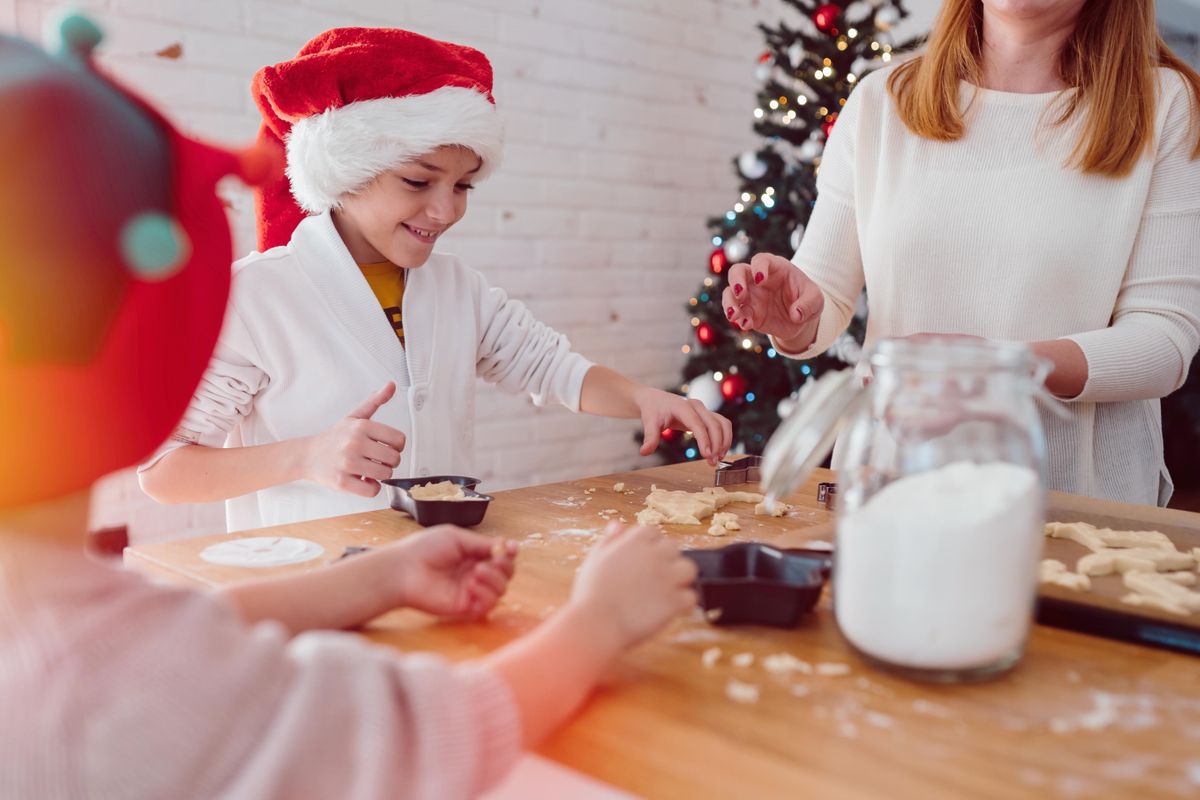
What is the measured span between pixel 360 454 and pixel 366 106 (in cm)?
67

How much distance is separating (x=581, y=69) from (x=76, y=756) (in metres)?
3.37

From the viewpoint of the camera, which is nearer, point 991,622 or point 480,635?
point 991,622

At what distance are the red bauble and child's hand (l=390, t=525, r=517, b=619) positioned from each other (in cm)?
254

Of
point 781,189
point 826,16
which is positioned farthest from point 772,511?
point 826,16

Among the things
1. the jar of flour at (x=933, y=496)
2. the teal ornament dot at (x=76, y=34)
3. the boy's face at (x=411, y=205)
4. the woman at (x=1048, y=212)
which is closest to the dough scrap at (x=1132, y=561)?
the jar of flour at (x=933, y=496)

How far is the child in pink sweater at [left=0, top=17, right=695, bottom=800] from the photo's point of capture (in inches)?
18.9

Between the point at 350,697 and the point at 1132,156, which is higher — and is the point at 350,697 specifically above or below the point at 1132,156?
below

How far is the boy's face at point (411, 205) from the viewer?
1593 mm

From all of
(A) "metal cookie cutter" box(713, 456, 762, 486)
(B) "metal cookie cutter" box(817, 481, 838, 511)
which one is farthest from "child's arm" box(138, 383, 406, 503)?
(B) "metal cookie cutter" box(817, 481, 838, 511)

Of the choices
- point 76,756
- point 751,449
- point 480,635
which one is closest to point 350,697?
point 76,756

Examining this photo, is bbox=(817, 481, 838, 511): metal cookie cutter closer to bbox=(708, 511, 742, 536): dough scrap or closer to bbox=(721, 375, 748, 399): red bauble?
bbox=(708, 511, 742, 536): dough scrap

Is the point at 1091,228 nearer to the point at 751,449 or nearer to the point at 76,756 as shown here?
the point at 76,756

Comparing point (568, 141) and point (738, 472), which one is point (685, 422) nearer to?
point (738, 472)

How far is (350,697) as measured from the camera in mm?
546
